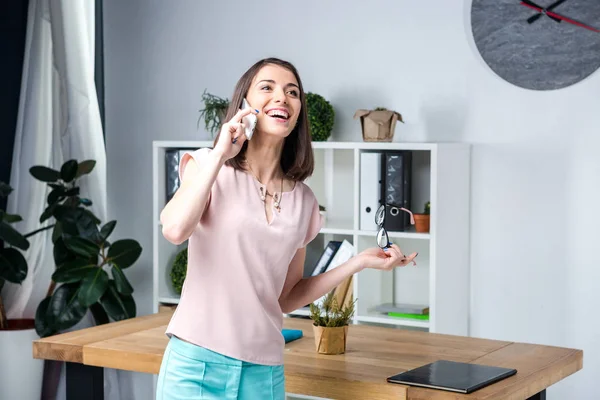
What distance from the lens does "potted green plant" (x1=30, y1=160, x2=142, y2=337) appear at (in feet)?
13.2

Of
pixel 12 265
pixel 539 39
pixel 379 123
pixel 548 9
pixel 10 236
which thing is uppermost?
pixel 548 9

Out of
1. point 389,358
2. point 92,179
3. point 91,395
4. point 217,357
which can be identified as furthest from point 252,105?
point 92,179

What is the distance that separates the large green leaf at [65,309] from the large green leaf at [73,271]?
88mm

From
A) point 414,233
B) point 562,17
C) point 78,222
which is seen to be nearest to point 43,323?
point 78,222

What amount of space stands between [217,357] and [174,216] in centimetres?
34

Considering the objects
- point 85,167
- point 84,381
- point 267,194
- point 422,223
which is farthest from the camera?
point 85,167

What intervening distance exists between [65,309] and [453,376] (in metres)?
2.37

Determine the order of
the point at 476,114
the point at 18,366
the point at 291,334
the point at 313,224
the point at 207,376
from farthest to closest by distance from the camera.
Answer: the point at 18,366 < the point at 476,114 < the point at 291,334 < the point at 313,224 < the point at 207,376

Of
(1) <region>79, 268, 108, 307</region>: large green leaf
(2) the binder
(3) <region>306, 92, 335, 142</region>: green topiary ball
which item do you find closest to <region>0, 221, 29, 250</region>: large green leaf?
(1) <region>79, 268, 108, 307</region>: large green leaf

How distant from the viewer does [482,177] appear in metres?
3.81

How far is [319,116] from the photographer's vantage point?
153 inches

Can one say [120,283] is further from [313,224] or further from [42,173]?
[313,224]

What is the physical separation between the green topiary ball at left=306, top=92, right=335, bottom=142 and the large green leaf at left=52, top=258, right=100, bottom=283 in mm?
1221

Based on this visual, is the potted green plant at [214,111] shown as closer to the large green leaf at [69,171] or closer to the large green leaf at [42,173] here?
the large green leaf at [69,171]
